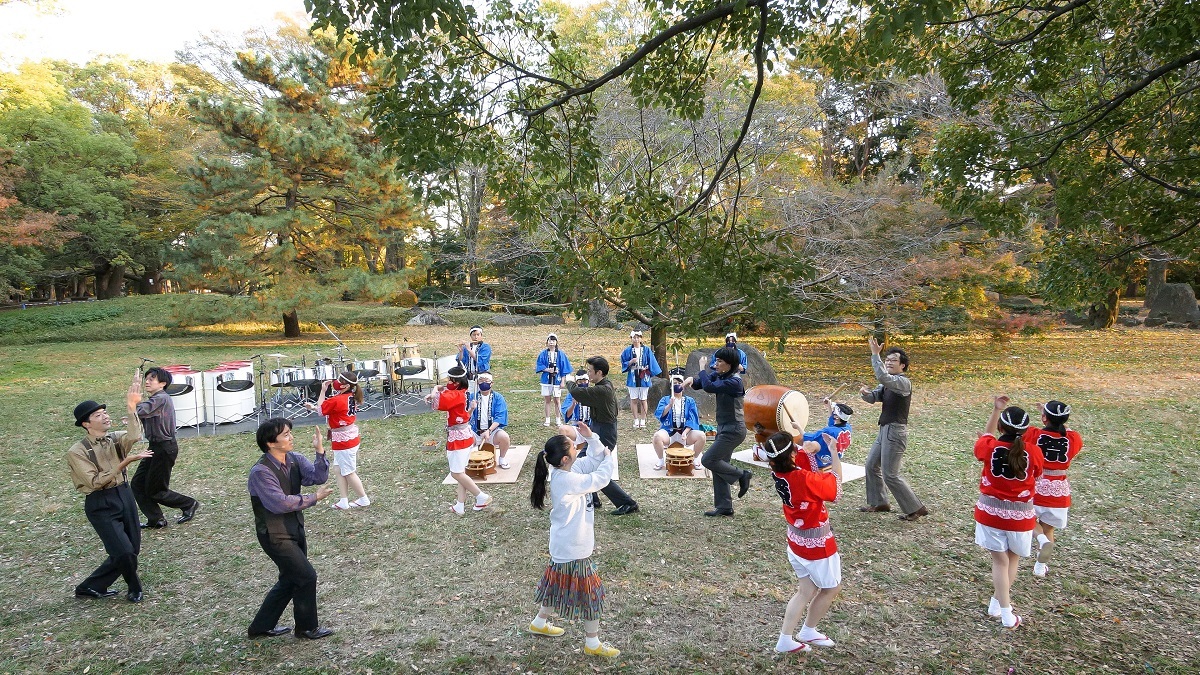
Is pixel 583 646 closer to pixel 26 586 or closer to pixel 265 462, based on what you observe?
pixel 265 462

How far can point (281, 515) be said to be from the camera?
453cm

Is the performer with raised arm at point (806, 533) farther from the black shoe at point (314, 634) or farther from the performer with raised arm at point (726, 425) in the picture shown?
the black shoe at point (314, 634)

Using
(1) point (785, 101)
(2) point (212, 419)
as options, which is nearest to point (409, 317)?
(2) point (212, 419)

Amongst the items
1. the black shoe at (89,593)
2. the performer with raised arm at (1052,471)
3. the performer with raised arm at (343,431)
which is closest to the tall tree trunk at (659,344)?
the performer with raised arm at (343,431)

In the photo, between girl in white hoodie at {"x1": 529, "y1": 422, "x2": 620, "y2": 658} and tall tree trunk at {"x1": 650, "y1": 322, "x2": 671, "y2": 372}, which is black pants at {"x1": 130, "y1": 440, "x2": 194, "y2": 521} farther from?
tall tree trunk at {"x1": 650, "y1": 322, "x2": 671, "y2": 372}

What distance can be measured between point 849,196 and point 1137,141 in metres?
8.01

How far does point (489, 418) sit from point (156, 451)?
3731mm

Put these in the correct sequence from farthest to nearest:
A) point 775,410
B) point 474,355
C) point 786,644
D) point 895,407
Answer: point 474,355, point 775,410, point 895,407, point 786,644

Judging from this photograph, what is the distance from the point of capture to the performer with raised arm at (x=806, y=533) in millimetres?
4281

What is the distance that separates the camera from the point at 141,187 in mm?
28250

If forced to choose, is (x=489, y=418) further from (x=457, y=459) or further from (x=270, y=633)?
(x=270, y=633)

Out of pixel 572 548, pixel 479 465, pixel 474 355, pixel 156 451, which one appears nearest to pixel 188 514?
pixel 156 451

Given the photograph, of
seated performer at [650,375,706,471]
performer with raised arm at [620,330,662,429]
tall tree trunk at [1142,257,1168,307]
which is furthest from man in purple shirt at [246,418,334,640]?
tall tree trunk at [1142,257,1168,307]

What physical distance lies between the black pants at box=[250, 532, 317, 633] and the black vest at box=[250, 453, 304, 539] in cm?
5
